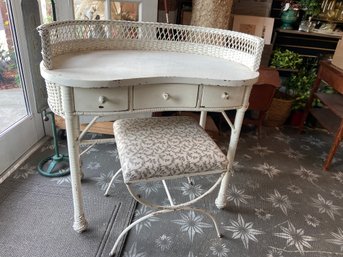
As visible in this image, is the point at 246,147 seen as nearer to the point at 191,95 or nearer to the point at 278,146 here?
the point at 278,146

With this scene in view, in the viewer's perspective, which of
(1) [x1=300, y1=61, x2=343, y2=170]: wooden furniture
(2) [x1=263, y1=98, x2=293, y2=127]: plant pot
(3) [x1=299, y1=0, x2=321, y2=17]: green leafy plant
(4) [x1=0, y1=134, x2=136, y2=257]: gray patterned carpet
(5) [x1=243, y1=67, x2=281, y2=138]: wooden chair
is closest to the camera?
(4) [x1=0, y1=134, x2=136, y2=257]: gray patterned carpet

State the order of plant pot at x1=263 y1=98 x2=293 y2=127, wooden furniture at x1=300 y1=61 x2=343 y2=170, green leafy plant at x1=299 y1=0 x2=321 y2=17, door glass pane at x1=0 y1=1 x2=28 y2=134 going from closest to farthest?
door glass pane at x1=0 y1=1 x2=28 y2=134 → wooden furniture at x1=300 y1=61 x2=343 y2=170 → green leafy plant at x1=299 y1=0 x2=321 y2=17 → plant pot at x1=263 y1=98 x2=293 y2=127

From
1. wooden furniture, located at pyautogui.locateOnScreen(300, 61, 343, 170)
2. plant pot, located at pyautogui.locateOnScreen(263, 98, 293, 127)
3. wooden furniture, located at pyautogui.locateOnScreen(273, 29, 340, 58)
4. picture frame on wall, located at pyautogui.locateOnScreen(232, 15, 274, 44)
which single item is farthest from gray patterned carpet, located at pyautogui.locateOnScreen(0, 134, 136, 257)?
wooden furniture, located at pyautogui.locateOnScreen(273, 29, 340, 58)

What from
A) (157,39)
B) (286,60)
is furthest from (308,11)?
(157,39)

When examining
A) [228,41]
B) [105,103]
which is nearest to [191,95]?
[105,103]

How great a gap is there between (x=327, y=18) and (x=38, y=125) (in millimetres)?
2724

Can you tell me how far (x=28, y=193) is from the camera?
1.53 meters

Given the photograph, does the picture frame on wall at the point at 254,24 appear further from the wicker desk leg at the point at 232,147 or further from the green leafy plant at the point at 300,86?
the wicker desk leg at the point at 232,147

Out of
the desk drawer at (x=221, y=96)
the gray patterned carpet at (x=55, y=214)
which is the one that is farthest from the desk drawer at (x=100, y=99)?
the gray patterned carpet at (x=55, y=214)

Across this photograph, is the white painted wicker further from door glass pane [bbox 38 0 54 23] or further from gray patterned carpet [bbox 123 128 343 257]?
gray patterned carpet [bbox 123 128 343 257]

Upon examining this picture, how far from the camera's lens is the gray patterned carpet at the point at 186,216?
1276 mm

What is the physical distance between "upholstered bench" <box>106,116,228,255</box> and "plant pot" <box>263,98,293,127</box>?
150cm

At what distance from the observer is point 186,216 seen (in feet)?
4.82

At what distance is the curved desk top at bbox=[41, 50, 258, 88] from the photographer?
3.15 ft
